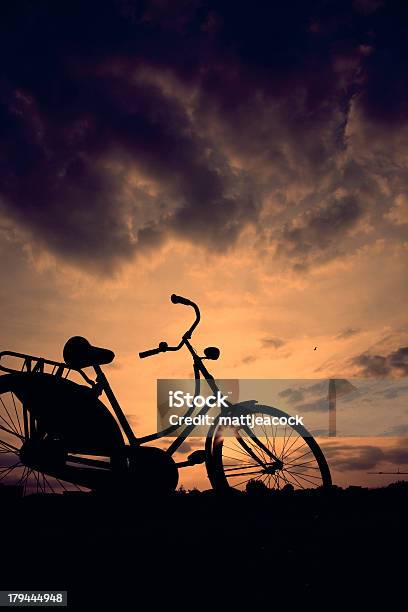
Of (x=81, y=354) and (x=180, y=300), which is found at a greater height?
(x=180, y=300)

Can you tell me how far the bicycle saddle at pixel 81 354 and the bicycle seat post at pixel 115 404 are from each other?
4.5 inches

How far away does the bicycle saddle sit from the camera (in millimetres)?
6246

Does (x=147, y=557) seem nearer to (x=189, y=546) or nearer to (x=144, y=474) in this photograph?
(x=189, y=546)

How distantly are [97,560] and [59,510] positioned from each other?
6.66ft

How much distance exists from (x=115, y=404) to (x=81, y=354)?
2.33 ft

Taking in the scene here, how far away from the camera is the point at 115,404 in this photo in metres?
6.44

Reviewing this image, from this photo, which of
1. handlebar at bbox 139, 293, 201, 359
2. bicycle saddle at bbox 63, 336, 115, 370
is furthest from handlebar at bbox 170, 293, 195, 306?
bicycle saddle at bbox 63, 336, 115, 370

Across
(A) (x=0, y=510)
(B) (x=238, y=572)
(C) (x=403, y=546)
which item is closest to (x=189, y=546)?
(B) (x=238, y=572)

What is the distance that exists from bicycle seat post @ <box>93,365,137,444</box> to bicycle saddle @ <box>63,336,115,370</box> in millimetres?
113

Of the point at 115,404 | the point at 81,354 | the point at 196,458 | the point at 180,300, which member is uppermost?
the point at 180,300

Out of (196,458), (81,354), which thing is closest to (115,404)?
(81,354)

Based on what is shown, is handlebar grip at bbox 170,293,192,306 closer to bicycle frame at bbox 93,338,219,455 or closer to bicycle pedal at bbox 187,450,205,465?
bicycle frame at bbox 93,338,219,455

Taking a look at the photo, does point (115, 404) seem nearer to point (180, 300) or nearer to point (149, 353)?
point (149, 353)

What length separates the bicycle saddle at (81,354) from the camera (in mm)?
6246
